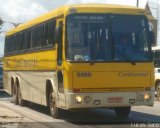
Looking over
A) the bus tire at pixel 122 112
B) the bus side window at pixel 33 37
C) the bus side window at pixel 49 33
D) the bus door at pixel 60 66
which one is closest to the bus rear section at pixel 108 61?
the bus door at pixel 60 66

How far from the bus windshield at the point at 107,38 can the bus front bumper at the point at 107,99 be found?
93cm

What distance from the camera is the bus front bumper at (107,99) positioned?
49.4 ft

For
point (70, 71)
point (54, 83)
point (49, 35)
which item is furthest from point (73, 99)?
point (49, 35)

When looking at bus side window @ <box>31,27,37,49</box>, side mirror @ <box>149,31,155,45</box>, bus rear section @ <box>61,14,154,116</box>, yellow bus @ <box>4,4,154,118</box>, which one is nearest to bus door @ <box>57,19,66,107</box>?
yellow bus @ <box>4,4,154,118</box>

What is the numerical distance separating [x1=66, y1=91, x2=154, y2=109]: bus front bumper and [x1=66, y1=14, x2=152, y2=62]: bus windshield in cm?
93

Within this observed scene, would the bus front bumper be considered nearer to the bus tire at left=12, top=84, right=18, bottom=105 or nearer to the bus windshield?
the bus windshield

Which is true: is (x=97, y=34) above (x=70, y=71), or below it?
above

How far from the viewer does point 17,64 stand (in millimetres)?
23391

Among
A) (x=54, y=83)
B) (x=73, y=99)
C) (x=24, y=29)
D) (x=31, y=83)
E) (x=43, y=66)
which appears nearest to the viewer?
(x=73, y=99)

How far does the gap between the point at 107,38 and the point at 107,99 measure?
5.45 ft

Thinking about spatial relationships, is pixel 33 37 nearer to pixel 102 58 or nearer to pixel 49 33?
pixel 49 33

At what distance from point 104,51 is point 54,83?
2148 millimetres

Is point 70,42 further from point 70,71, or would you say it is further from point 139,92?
point 139,92

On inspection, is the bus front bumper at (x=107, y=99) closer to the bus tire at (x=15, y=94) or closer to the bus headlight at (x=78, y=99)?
the bus headlight at (x=78, y=99)
